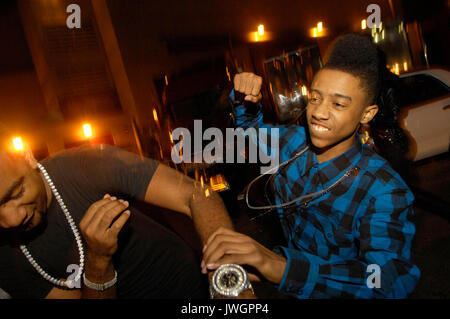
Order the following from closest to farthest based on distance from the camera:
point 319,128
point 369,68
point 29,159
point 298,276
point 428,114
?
1. point 298,276
2. point 29,159
3. point 369,68
4. point 319,128
5. point 428,114

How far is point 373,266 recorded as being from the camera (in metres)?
1.29

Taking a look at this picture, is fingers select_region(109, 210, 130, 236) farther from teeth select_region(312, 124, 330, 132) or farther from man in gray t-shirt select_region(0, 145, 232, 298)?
teeth select_region(312, 124, 330, 132)

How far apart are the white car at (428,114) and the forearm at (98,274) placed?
5.72 meters

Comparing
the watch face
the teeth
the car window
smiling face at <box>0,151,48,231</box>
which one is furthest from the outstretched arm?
the car window

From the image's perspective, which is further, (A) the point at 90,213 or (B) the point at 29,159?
(B) the point at 29,159

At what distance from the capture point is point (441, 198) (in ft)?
14.5

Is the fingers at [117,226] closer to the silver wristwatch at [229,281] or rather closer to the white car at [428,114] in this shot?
the silver wristwatch at [229,281]

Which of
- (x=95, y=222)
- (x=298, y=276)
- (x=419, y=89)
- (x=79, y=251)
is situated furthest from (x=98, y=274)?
(x=419, y=89)

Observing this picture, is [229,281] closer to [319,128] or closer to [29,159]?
[319,128]

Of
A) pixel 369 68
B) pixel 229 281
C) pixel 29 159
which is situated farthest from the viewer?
pixel 369 68

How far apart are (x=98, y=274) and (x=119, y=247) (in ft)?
0.91

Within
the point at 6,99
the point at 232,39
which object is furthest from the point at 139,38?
the point at 6,99

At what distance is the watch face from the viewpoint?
1081mm

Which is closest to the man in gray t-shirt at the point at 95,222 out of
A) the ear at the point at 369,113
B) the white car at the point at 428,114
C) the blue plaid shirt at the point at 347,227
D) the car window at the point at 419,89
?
the blue plaid shirt at the point at 347,227
